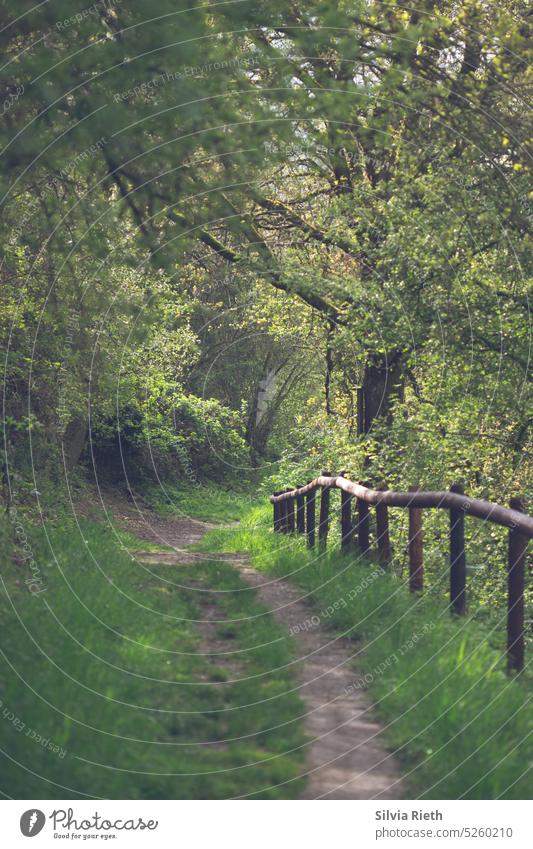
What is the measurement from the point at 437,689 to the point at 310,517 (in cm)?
812

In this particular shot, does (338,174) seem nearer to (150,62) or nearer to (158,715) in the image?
(150,62)

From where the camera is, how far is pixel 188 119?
721 centimetres

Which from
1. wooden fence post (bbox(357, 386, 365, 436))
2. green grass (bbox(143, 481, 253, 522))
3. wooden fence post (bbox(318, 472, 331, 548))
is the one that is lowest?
green grass (bbox(143, 481, 253, 522))

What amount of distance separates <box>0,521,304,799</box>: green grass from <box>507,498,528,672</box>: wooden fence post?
1414mm

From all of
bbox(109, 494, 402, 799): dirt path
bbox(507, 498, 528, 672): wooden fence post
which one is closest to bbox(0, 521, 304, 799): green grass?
bbox(109, 494, 402, 799): dirt path

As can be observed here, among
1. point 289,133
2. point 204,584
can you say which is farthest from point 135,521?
point 289,133

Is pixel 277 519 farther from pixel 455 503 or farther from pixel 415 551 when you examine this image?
pixel 455 503

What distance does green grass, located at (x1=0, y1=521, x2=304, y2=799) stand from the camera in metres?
3.81

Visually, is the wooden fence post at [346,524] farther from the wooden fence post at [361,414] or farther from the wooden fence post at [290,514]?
the wooden fence post at [361,414]

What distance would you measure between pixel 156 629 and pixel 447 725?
265 cm

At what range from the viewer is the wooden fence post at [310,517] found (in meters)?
12.6

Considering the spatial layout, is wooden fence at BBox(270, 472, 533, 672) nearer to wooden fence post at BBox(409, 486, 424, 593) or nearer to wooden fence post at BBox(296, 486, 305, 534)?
wooden fence post at BBox(409, 486, 424, 593)

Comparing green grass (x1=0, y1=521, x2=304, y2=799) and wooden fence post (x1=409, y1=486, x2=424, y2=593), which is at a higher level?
wooden fence post (x1=409, y1=486, x2=424, y2=593)
